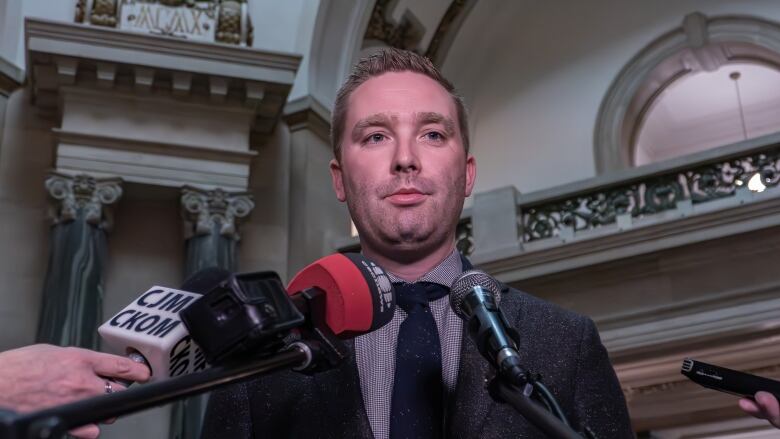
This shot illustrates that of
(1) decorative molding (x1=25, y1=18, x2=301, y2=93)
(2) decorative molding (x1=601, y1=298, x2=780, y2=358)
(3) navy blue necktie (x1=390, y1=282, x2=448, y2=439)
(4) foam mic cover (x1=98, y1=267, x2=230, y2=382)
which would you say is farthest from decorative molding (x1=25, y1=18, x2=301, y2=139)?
(4) foam mic cover (x1=98, y1=267, x2=230, y2=382)

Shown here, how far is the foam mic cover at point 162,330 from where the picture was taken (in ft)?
4.39

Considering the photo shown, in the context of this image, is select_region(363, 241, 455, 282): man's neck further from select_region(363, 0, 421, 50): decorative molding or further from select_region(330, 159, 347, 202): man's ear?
select_region(363, 0, 421, 50): decorative molding

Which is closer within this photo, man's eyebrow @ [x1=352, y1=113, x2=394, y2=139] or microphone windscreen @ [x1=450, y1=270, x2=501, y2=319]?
microphone windscreen @ [x1=450, y1=270, x2=501, y2=319]

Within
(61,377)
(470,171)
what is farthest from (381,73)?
(61,377)

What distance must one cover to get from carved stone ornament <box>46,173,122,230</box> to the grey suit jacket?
6278 mm

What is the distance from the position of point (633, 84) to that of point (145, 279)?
6.48m

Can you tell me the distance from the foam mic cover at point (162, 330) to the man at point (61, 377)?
39 mm

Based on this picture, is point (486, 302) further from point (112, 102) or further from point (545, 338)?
point (112, 102)

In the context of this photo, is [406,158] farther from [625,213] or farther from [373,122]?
[625,213]

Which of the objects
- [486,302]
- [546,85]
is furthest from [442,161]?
[546,85]

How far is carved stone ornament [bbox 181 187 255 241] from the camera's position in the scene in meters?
8.06

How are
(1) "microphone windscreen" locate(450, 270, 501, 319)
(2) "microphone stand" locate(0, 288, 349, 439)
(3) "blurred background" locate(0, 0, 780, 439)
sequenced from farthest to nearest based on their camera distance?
(3) "blurred background" locate(0, 0, 780, 439) → (1) "microphone windscreen" locate(450, 270, 501, 319) → (2) "microphone stand" locate(0, 288, 349, 439)

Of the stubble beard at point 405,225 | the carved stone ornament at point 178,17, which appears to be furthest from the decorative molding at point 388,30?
the stubble beard at point 405,225

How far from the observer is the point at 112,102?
8.04 m
